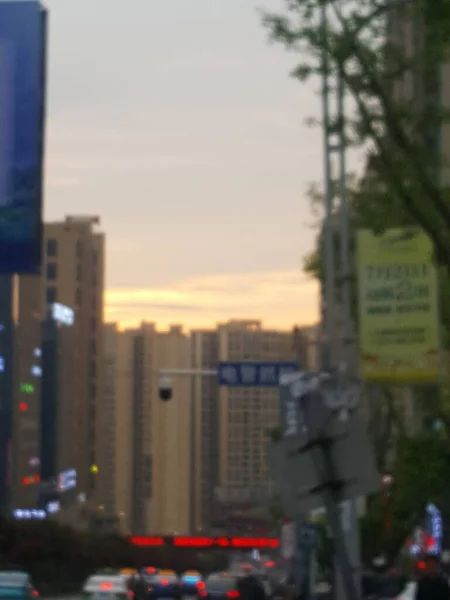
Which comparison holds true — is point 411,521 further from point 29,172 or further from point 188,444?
point 188,444

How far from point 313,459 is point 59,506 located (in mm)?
110345

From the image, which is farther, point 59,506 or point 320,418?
point 59,506

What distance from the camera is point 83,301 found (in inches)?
5773

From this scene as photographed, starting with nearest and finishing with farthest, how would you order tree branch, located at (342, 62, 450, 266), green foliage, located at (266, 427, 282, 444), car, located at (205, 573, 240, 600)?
1. tree branch, located at (342, 62, 450, 266)
2. green foliage, located at (266, 427, 282, 444)
3. car, located at (205, 573, 240, 600)

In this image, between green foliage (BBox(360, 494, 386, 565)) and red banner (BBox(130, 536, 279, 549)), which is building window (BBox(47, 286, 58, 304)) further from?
green foliage (BBox(360, 494, 386, 565))

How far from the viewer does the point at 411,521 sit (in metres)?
37.4

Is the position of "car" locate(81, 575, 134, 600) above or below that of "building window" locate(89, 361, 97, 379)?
below

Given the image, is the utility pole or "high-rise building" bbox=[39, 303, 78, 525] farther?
"high-rise building" bbox=[39, 303, 78, 525]

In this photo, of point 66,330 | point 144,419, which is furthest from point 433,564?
point 144,419

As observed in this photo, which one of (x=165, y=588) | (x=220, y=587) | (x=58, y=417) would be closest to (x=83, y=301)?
(x=58, y=417)

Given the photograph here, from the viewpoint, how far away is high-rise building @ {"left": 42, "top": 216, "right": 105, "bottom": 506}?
13950 centimetres

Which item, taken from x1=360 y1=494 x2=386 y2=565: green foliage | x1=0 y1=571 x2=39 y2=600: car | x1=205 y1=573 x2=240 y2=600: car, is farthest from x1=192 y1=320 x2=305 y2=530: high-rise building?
x1=0 y1=571 x2=39 y2=600: car

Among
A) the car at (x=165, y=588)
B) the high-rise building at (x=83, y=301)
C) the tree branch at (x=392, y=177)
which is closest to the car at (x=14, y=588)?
the tree branch at (x=392, y=177)

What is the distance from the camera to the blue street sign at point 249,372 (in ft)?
94.4
